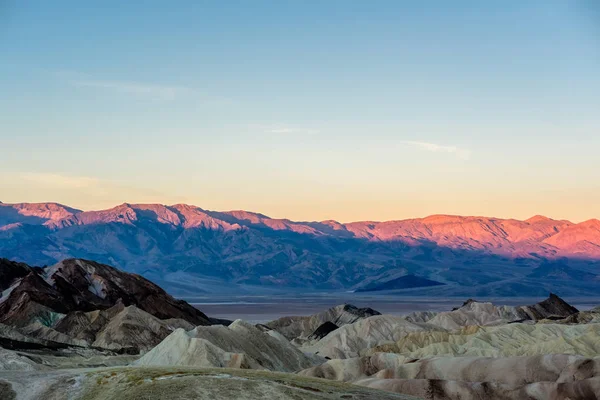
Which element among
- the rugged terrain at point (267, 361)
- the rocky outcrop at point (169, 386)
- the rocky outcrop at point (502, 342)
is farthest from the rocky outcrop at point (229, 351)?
the rocky outcrop at point (169, 386)

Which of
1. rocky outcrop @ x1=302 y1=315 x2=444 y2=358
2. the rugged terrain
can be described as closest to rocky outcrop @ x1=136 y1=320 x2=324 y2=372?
the rugged terrain

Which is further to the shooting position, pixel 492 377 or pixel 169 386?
pixel 492 377

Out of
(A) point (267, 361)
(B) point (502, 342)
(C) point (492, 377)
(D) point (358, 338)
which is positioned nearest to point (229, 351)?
(A) point (267, 361)

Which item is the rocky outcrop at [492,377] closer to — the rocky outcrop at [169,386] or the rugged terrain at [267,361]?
the rugged terrain at [267,361]

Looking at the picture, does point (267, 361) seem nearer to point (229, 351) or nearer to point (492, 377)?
point (229, 351)

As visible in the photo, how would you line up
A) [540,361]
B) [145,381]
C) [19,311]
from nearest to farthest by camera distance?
[145,381]
[540,361]
[19,311]

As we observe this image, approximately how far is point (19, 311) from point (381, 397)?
438 feet

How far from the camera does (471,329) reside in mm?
159875

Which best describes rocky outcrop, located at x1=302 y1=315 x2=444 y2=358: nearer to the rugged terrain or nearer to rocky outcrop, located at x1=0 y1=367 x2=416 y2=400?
the rugged terrain

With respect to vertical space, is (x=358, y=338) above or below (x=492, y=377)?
below

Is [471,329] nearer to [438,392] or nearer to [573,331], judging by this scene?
[573,331]

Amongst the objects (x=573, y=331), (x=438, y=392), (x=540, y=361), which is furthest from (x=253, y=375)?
(x=573, y=331)

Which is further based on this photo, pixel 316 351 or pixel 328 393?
pixel 316 351

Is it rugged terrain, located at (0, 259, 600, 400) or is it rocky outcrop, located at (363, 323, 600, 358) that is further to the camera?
rocky outcrop, located at (363, 323, 600, 358)
